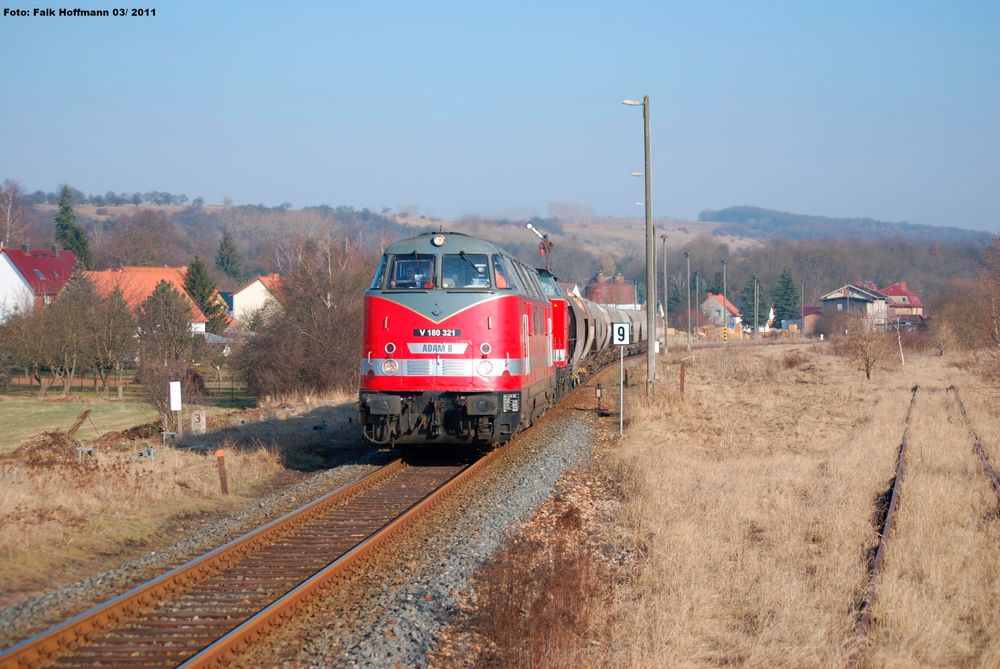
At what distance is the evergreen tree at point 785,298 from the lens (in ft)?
363

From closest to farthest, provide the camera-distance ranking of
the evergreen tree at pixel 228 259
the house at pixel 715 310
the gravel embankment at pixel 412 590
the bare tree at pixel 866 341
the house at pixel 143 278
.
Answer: the gravel embankment at pixel 412 590 < the bare tree at pixel 866 341 < the house at pixel 143 278 < the house at pixel 715 310 < the evergreen tree at pixel 228 259

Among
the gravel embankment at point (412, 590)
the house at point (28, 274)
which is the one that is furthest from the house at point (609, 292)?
the gravel embankment at point (412, 590)

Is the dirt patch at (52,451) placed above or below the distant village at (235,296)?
below

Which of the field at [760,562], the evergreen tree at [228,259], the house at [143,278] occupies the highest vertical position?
the evergreen tree at [228,259]

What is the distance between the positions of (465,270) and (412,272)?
33.5 inches

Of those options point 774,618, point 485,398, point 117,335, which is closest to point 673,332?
point 117,335

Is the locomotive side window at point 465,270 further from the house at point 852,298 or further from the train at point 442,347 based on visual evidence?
the house at point 852,298

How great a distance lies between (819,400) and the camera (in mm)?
28109

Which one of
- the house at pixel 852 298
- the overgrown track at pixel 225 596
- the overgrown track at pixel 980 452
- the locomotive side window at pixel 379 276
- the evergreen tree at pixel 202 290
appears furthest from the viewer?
the house at pixel 852 298

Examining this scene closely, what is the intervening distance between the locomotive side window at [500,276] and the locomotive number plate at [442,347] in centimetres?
114

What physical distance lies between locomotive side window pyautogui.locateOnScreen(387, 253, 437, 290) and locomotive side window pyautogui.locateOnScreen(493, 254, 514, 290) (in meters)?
0.95

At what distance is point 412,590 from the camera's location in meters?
7.96

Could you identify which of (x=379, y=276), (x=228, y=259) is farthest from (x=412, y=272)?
(x=228, y=259)

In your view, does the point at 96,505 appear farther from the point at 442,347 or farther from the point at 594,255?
the point at 594,255
